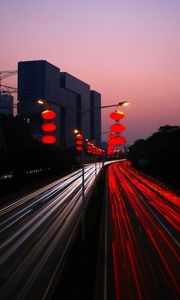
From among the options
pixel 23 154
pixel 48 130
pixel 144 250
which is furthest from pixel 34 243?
pixel 23 154

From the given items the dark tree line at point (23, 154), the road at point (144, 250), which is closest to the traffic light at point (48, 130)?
the road at point (144, 250)

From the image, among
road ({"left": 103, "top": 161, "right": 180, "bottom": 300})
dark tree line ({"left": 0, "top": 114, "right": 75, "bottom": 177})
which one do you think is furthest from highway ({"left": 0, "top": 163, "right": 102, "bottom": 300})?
dark tree line ({"left": 0, "top": 114, "right": 75, "bottom": 177})

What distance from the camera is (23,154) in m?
83.1

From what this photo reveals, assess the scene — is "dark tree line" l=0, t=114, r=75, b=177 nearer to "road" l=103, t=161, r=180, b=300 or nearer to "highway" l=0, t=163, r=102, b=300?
"highway" l=0, t=163, r=102, b=300

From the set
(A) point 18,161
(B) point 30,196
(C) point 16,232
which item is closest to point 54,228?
(C) point 16,232

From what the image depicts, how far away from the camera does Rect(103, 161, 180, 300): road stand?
2080cm

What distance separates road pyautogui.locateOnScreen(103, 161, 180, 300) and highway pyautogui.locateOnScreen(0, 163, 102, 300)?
3250 millimetres

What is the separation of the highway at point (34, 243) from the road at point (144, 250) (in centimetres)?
325

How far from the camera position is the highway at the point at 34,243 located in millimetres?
21769

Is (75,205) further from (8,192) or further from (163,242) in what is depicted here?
(163,242)

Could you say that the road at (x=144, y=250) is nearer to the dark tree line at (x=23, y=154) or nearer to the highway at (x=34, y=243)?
the highway at (x=34, y=243)

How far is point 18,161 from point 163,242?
49.5 m

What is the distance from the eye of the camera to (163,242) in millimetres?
31969

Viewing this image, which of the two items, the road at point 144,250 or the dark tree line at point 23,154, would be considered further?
the dark tree line at point 23,154
